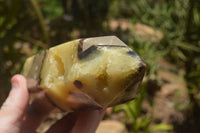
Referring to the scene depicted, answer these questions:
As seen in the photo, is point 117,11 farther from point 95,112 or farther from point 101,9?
point 95,112

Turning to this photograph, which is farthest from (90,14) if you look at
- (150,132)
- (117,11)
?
(150,132)

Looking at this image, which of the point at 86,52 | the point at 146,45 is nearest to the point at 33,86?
the point at 86,52

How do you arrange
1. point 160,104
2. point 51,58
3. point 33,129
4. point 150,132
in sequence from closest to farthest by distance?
point 51,58
point 33,129
point 150,132
point 160,104

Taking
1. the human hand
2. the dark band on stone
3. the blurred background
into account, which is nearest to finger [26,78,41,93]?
the human hand

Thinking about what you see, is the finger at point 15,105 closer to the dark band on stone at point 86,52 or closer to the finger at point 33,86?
the finger at point 33,86

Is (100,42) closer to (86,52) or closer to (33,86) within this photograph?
(86,52)

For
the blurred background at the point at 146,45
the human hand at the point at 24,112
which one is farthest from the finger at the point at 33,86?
the blurred background at the point at 146,45
